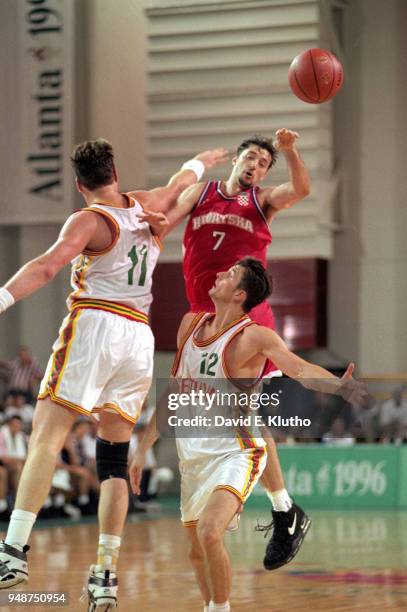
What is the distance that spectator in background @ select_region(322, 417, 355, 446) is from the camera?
15413mm

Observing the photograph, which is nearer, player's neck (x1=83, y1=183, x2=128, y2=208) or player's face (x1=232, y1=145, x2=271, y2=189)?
player's neck (x1=83, y1=183, x2=128, y2=208)

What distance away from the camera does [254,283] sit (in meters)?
5.71

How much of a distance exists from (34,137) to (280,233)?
13.5 feet

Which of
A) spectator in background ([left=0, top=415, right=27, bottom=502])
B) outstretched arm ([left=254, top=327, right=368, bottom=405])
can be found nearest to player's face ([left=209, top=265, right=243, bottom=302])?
outstretched arm ([left=254, top=327, right=368, bottom=405])

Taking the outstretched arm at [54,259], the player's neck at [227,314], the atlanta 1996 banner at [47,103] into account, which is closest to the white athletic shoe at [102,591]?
the player's neck at [227,314]

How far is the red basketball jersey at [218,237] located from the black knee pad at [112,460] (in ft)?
3.81

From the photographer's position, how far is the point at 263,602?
7.01m

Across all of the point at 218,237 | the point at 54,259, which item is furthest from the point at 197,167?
the point at 54,259

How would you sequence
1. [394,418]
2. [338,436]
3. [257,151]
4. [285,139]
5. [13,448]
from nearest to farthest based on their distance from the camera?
1. [285,139]
2. [257,151]
3. [13,448]
4. [338,436]
5. [394,418]

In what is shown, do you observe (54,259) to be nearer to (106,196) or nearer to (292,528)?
(106,196)

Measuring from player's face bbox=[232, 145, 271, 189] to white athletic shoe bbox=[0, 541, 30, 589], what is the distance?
106 inches

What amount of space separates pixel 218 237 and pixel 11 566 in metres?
2.43

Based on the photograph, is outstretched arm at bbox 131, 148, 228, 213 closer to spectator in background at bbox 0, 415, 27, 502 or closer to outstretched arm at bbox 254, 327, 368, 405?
outstretched arm at bbox 254, 327, 368, 405

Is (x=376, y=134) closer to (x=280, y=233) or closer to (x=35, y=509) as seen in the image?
(x=280, y=233)
